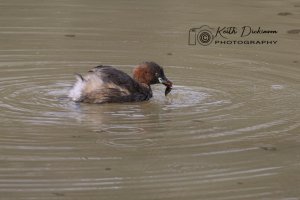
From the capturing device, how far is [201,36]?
1225 centimetres

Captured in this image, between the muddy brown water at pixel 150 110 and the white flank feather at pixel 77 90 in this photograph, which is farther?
the white flank feather at pixel 77 90

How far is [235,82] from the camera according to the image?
995 cm

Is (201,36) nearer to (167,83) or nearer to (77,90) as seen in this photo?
(167,83)

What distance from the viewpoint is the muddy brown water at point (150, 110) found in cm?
647

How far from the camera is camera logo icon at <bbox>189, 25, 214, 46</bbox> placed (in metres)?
12.1

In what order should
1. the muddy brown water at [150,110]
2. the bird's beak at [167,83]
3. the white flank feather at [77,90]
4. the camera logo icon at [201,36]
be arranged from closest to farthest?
the muddy brown water at [150,110] < the white flank feather at [77,90] < the bird's beak at [167,83] < the camera logo icon at [201,36]

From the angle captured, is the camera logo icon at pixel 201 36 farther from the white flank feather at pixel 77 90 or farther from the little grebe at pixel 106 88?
the white flank feather at pixel 77 90

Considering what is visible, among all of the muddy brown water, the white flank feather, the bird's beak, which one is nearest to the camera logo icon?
the muddy brown water

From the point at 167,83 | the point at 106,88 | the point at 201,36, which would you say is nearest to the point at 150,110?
the point at 106,88

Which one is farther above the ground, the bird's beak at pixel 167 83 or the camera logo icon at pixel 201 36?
the camera logo icon at pixel 201 36

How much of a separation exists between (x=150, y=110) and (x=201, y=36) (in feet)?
11.9

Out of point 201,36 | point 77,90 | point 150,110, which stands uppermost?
point 201,36

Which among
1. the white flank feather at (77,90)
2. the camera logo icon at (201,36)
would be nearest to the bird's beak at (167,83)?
the white flank feather at (77,90)

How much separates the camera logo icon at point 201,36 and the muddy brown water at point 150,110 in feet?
0.38
